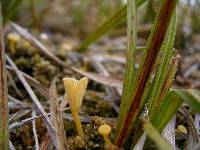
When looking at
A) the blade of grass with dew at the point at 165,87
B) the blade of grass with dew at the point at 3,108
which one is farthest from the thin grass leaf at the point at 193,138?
the blade of grass with dew at the point at 3,108

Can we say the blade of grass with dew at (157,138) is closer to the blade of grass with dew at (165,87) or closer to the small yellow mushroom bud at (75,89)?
the blade of grass with dew at (165,87)

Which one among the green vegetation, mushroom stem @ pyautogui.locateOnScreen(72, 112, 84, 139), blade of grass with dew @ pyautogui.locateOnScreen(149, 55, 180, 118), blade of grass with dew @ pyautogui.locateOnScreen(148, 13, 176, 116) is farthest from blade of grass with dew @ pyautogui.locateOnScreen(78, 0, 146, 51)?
mushroom stem @ pyautogui.locateOnScreen(72, 112, 84, 139)

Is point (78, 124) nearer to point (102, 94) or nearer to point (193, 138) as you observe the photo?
point (193, 138)

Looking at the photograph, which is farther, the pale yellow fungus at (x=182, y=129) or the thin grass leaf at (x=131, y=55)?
the pale yellow fungus at (x=182, y=129)

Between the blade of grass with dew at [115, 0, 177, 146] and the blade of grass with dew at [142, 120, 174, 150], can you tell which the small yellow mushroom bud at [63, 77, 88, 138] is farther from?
the blade of grass with dew at [142, 120, 174, 150]

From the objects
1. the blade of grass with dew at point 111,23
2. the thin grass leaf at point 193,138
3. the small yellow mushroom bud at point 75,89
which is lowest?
the thin grass leaf at point 193,138

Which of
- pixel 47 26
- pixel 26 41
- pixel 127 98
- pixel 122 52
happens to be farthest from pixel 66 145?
pixel 47 26

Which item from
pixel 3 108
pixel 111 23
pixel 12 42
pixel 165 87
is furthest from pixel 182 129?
pixel 12 42
